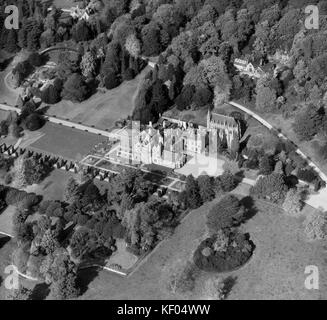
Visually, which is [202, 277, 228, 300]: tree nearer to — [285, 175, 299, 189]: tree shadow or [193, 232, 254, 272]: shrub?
[193, 232, 254, 272]: shrub

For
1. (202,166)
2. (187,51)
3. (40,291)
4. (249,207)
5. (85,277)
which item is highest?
(187,51)

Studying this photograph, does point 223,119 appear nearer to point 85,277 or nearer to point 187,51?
point 187,51

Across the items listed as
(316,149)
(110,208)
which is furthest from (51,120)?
(316,149)

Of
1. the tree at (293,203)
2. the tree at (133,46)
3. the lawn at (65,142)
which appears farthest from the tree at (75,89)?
the tree at (293,203)

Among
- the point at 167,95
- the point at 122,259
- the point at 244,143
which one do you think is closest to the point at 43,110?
the point at 167,95

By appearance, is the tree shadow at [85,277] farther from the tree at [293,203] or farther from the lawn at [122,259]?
the tree at [293,203]

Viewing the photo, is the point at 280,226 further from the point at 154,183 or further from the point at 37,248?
the point at 37,248
